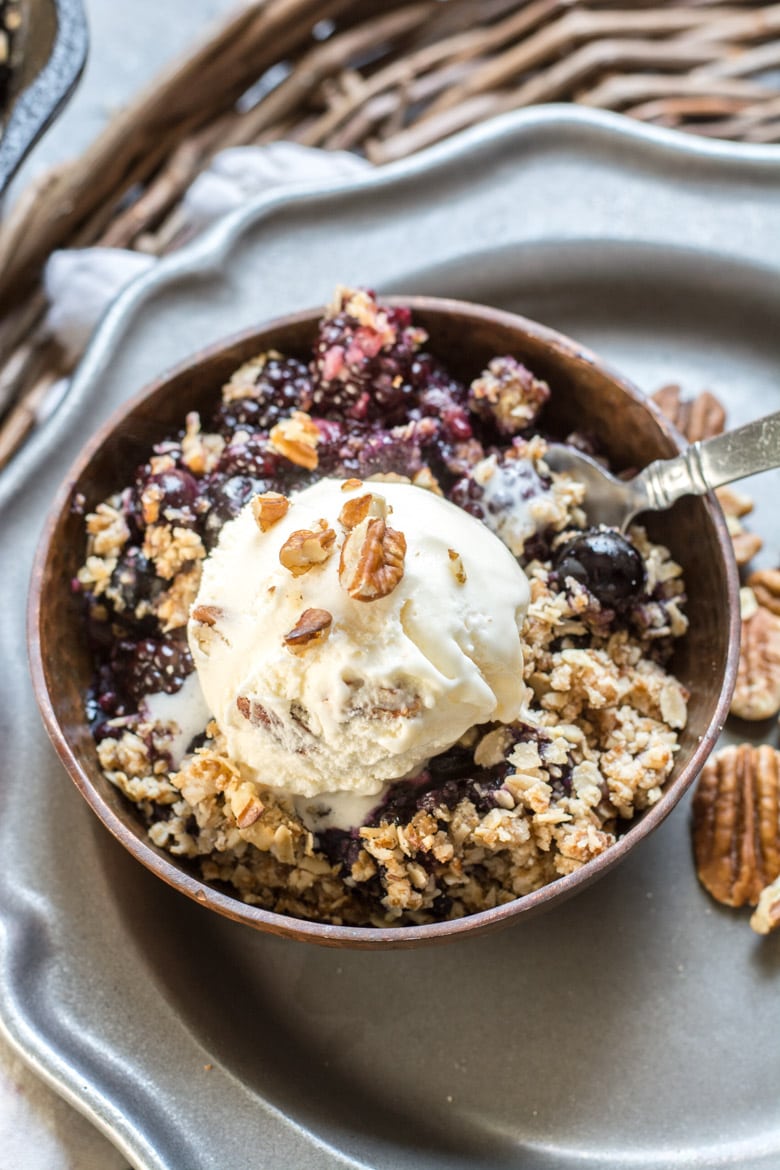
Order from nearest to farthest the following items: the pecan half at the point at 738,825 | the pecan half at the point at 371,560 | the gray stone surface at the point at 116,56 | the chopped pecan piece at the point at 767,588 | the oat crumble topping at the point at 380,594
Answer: the pecan half at the point at 371,560
the oat crumble topping at the point at 380,594
the pecan half at the point at 738,825
the chopped pecan piece at the point at 767,588
the gray stone surface at the point at 116,56

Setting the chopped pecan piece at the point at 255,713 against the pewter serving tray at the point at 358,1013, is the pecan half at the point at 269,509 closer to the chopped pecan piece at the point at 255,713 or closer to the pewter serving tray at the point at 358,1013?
the chopped pecan piece at the point at 255,713

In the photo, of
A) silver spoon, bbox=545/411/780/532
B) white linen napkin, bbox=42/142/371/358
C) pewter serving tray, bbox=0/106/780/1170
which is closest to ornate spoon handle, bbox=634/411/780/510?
silver spoon, bbox=545/411/780/532

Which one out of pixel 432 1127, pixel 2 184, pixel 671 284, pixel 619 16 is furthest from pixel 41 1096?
pixel 619 16

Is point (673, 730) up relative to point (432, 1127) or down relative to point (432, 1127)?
up

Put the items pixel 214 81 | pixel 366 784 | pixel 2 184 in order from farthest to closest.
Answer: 1. pixel 214 81
2. pixel 2 184
3. pixel 366 784

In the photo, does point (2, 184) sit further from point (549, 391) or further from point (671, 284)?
point (671, 284)

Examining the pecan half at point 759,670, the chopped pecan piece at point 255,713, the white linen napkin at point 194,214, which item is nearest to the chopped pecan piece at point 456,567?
the chopped pecan piece at point 255,713

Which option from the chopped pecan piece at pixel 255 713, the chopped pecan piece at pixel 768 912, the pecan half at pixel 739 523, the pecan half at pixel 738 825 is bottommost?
the chopped pecan piece at pixel 768 912

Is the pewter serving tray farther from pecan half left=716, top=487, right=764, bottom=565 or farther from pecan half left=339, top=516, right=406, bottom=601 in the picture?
pecan half left=339, top=516, right=406, bottom=601
